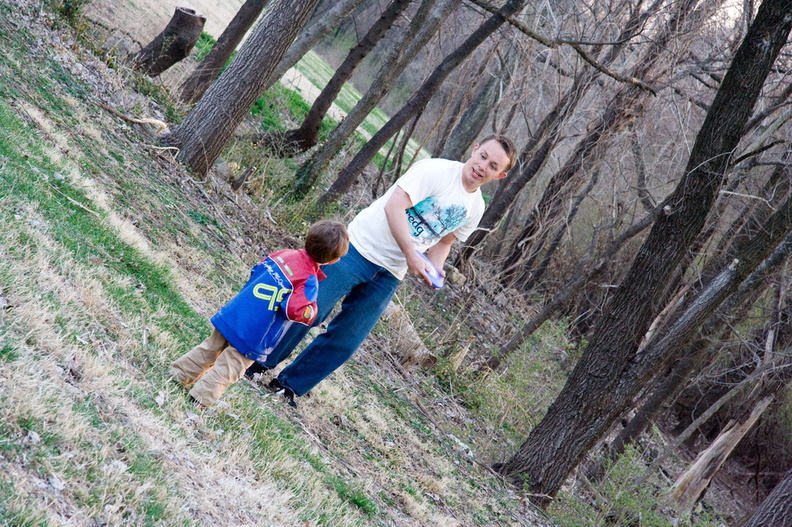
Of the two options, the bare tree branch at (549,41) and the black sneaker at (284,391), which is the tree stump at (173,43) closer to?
the bare tree branch at (549,41)

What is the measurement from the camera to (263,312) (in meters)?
4.12

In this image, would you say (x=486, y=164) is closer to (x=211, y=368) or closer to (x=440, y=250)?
(x=440, y=250)

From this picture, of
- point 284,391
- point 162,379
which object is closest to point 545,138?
point 284,391

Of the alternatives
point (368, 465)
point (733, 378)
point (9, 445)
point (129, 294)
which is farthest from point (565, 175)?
point (9, 445)

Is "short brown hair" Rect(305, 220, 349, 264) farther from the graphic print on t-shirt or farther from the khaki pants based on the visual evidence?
the graphic print on t-shirt

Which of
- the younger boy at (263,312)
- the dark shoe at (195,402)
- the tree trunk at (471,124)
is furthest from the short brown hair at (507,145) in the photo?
the tree trunk at (471,124)

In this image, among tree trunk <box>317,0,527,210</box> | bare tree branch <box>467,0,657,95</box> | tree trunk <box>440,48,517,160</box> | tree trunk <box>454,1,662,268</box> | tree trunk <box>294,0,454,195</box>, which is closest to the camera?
bare tree branch <box>467,0,657,95</box>

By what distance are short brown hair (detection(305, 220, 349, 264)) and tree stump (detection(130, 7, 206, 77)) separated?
30.5 ft

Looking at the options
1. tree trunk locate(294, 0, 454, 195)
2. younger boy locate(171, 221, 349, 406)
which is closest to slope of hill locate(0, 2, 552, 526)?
younger boy locate(171, 221, 349, 406)

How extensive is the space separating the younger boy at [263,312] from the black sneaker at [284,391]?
4.64 ft

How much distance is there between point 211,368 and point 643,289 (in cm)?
544

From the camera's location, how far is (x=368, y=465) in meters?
5.85

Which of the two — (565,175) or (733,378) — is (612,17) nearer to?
(565,175)

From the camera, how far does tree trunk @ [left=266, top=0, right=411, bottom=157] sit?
532 inches
